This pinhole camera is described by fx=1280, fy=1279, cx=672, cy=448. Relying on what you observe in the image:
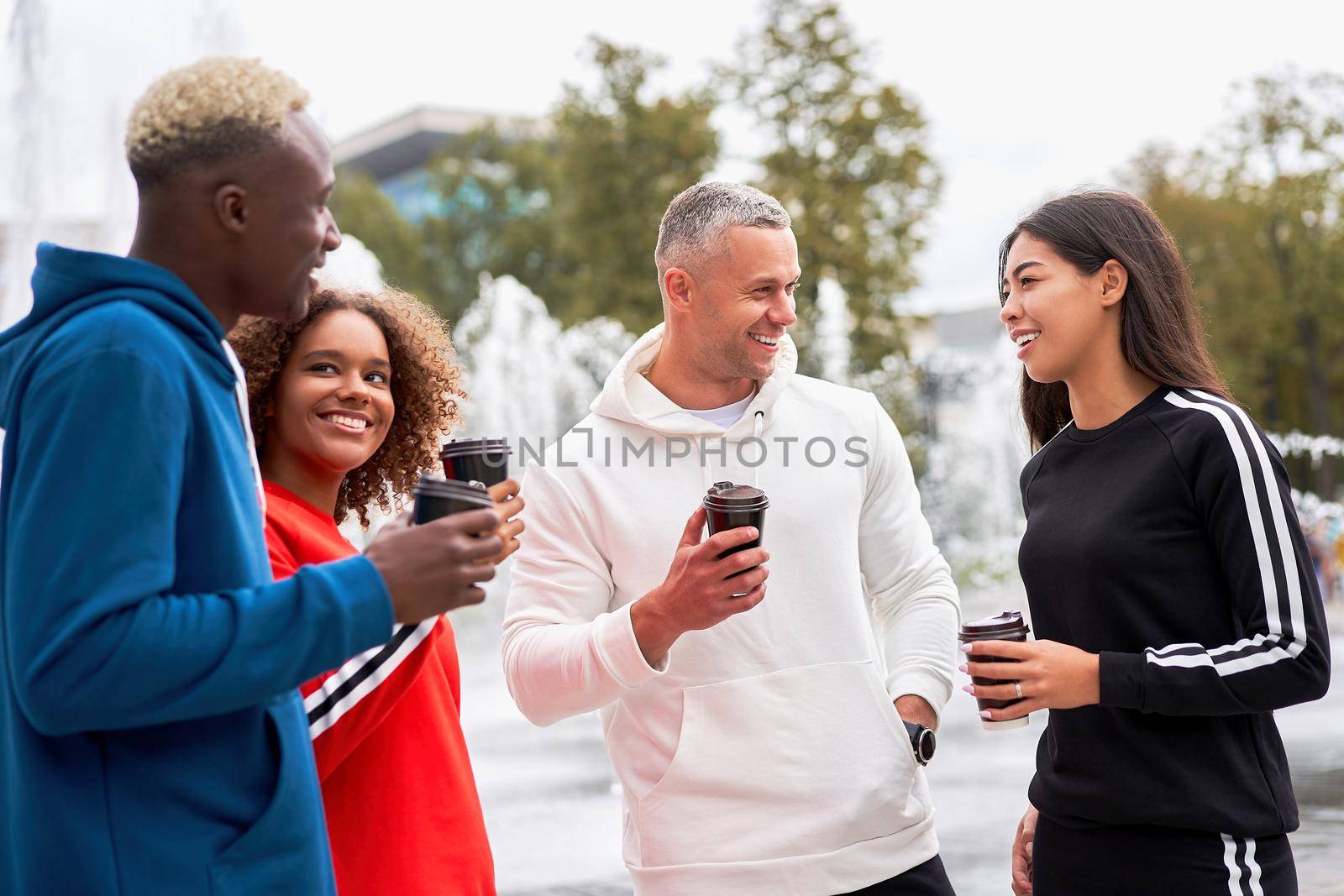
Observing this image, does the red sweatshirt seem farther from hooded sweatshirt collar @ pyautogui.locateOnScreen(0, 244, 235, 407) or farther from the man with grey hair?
hooded sweatshirt collar @ pyautogui.locateOnScreen(0, 244, 235, 407)

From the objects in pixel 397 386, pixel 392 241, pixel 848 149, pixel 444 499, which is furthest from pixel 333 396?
pixel 392 241

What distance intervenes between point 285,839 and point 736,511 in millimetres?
1080

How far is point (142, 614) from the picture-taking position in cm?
159

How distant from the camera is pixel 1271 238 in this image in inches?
1235

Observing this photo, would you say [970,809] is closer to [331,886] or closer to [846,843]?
[846,843]

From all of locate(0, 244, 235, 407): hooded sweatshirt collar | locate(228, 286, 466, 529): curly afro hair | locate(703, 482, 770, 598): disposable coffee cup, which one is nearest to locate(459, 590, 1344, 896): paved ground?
locate(228, 286, 466, 529): curly afro hair

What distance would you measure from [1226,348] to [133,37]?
26.1 meters

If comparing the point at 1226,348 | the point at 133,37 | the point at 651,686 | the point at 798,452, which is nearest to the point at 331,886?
the point at 651,686

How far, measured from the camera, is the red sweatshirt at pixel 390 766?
2.39m

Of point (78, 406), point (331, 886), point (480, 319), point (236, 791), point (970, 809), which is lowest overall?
point (970, 809)

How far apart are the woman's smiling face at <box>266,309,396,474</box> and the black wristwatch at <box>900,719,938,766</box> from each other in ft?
4.75

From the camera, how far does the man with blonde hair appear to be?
1590 mm

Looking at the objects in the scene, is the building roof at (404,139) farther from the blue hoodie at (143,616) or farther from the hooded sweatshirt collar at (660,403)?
the blue hoodie at (143,616)

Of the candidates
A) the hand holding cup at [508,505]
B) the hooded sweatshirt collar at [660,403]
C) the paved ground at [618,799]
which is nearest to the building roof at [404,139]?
the paved ground at [618,799]
